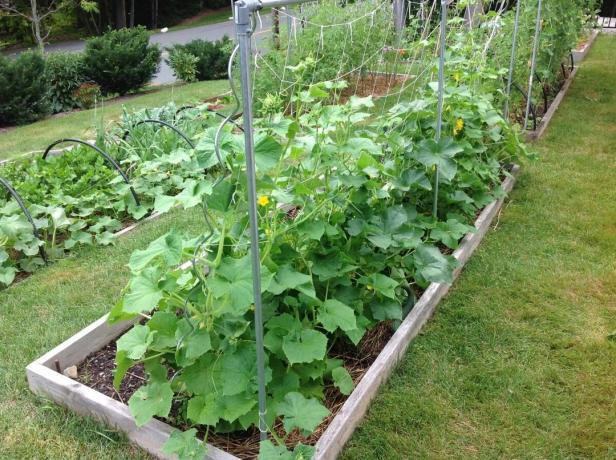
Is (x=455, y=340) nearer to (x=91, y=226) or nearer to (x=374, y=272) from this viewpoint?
(x=374, y=272)

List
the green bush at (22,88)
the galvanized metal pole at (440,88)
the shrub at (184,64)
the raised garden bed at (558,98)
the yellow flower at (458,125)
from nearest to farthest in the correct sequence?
1. the galvanized metal pole at (440,88)
2. the yellow flower at (458,125)
3. the raised garden bed at (558,98)
4. the green bush at (22,88)
5. the shrub at (184,64)

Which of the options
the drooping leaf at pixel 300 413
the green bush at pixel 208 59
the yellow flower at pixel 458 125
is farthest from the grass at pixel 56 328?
the green bush at pixel 208 59

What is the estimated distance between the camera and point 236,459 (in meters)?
1.97

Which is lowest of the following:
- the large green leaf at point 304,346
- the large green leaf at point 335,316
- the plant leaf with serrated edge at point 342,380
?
the plant leaf with serrated edge at point 342,380

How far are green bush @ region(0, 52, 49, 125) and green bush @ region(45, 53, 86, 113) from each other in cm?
72

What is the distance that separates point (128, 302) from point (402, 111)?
2.03 metres

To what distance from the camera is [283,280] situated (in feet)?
6.92

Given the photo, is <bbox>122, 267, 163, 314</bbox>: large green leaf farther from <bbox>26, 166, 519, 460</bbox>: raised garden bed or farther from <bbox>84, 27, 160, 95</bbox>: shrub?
<bbox>84, 27, 160, 95</bbox>: shrub

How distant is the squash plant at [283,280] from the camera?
193 cm

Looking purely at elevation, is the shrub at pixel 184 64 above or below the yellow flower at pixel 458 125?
below

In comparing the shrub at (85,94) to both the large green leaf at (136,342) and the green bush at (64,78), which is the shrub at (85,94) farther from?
the large green leaf at (136,342)

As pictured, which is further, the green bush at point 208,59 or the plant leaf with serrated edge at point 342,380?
the green bush at point 208,59

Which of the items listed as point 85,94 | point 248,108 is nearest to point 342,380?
point 248,108

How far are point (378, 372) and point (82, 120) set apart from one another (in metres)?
8.08
